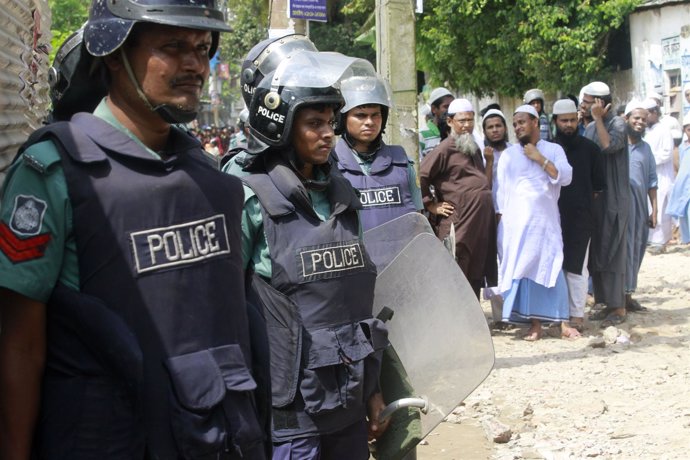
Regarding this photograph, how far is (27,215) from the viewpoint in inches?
85.8

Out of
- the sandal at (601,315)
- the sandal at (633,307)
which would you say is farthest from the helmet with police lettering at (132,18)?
the sandal at (633,307)

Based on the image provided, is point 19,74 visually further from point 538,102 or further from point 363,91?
point 538,102

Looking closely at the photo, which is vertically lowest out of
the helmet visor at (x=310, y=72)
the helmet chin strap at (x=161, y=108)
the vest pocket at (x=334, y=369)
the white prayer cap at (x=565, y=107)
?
the vest pocket at (x=334, y=369)

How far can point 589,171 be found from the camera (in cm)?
939

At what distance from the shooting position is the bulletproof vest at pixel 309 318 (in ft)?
11.0

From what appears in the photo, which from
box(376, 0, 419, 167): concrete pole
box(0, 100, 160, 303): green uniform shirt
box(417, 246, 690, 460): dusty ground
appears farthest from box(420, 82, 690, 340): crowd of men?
box(0, 100, 160, 303): green uniform shirt

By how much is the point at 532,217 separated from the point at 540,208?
0.33 ft

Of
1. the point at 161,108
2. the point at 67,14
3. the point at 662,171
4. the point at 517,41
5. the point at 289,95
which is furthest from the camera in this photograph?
the point at 517,41

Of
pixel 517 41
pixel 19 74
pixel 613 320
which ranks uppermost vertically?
pixel 517 41

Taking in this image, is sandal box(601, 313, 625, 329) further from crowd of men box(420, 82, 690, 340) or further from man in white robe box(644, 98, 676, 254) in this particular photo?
man in white robe box(644, 98, 676, 254)

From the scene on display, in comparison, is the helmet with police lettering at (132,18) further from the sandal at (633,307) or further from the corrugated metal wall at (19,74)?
the sandal at (633,307)

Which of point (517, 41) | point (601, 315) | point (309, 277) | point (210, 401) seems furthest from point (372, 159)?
point (517, 41)

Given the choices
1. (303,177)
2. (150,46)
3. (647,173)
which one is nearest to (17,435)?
(150,46)

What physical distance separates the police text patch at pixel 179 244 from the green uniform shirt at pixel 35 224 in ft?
0.47
